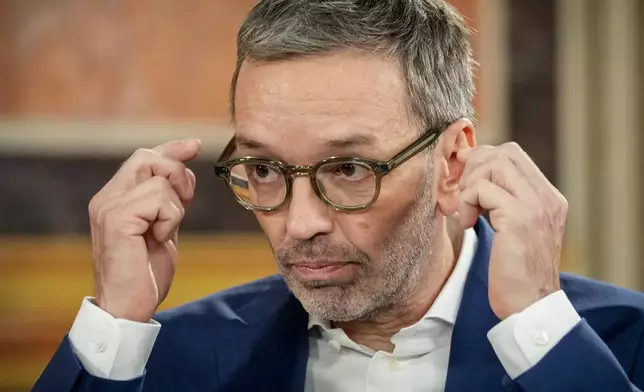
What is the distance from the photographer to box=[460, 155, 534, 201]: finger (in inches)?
73.5

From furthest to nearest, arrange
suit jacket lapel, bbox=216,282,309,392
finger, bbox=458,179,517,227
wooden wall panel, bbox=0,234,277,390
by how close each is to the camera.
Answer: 1. wooden wall panel, bbox=0,234,277,390
2. suit jacket lapel, bbox=216,282,309,392
3. finger, bbox=458,179,517,227

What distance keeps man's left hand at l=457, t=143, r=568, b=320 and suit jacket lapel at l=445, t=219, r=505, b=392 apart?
Answer: 0.17m

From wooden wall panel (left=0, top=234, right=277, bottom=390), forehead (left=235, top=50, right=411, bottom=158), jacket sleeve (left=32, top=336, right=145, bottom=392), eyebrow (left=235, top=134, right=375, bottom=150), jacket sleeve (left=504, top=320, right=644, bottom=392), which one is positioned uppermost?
forehead (left=235, top=50, right=411, bottom=158)

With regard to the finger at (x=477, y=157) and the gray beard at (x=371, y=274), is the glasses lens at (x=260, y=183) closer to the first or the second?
the gray beard at (x=371, y=274)

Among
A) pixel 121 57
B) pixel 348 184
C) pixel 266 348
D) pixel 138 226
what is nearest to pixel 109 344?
pixel 138 226

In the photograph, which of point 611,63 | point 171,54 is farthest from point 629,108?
point 171,54

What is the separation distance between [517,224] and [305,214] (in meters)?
0.38

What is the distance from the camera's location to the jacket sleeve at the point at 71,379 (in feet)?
6.57

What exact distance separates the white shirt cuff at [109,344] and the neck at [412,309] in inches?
16.6

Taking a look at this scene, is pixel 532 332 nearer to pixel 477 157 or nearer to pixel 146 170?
pixel 477 157

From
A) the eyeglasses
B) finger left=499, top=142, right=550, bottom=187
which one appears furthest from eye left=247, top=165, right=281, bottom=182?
finger left=499, top=142, right=550, bottom=187

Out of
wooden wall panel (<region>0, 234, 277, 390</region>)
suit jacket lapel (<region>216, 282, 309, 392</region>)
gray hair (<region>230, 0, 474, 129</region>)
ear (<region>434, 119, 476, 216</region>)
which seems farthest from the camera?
wooden wall panel (<region>0, 234, 277, 390</region>)

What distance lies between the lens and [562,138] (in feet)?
15.2

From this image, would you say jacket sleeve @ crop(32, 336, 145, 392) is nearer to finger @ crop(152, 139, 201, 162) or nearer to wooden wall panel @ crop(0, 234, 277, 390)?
finger @ crop(152, 139, 201, 162)
